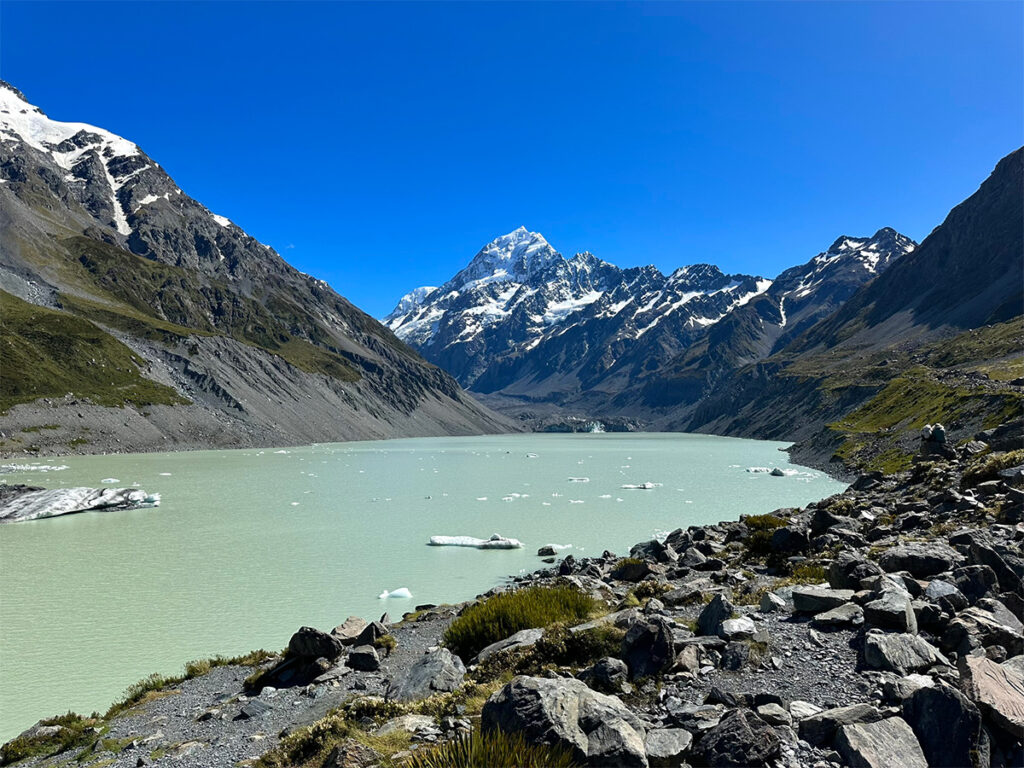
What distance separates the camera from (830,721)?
24.3 ft

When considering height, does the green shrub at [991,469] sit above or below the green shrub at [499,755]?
above

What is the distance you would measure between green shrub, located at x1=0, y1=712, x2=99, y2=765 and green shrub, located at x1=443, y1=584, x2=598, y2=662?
25.8 feet

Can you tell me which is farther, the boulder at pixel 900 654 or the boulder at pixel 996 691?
the boulder at pixel 900 654

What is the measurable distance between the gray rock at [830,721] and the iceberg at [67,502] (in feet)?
195

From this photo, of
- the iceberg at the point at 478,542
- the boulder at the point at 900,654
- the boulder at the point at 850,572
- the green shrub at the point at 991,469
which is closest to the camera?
the boulder at the point at 900,654

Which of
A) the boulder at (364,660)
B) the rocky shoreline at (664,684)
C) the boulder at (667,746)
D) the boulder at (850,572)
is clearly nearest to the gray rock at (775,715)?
the rocky shoreline at (664,684)

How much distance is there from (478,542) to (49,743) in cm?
2552

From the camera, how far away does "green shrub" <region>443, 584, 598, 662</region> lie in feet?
47.0

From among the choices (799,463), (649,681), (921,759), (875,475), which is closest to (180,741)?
(649,681)

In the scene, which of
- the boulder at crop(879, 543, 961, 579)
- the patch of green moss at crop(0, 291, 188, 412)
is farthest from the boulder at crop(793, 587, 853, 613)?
the patch of green moss at crop(0, 291, 188, 412)

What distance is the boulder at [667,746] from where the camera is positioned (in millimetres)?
7223

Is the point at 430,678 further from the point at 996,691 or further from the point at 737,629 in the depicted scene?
the point at 996,691

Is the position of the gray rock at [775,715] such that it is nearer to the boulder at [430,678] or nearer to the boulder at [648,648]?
the boulder at [648,648]

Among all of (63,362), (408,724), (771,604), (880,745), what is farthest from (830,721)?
(63,362)
